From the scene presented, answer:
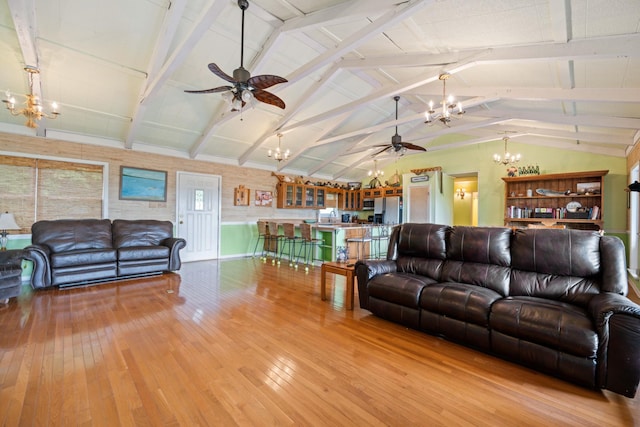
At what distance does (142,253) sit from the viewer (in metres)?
5.07

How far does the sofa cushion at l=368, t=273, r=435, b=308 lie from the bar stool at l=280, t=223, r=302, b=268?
3348mm

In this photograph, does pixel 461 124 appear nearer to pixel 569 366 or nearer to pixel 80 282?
pixel 569 366

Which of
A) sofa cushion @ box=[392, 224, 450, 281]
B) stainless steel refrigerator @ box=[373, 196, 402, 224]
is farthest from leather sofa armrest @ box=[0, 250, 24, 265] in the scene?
stainless steel refrigerator @ box=[373, 196, 402, 224]

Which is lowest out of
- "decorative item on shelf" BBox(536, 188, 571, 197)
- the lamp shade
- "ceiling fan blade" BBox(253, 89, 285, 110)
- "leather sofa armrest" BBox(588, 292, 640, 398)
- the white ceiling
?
"leather sofa armrest" BBox(588, 292, 640, 398)

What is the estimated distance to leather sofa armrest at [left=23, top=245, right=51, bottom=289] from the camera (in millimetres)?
4047

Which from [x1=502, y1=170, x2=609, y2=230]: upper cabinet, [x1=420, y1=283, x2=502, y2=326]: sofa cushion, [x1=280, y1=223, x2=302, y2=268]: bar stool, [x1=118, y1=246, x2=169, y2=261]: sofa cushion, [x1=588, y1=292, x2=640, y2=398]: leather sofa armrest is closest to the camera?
[x1=588, y1=292, x2=640, y2=398]: leather sofa armrest

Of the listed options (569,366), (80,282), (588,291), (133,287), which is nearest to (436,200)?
(588,291)

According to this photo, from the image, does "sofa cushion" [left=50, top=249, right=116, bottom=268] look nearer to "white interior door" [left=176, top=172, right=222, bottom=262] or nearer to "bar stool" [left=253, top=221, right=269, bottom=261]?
"white interior door" [left=176, top=172, right=222, bottom=262]

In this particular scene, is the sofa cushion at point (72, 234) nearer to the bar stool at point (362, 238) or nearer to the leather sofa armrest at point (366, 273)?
the leather sofa armrest at point (366, 273)

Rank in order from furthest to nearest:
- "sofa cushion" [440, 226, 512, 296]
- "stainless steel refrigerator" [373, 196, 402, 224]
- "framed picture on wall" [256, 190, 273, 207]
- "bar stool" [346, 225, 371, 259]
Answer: "stainless steel refrigerator" [373, 196, 402, 224] → "framed picture on wall" [256, 190, 273, 207] → "bar stool" [346, 225, 371, 259] → "sofa cushion" [440, 226, 512, 296]

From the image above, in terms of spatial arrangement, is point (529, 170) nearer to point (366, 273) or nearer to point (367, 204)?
point (367, 204)

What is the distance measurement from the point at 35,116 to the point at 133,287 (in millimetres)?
2668

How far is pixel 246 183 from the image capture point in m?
7.89

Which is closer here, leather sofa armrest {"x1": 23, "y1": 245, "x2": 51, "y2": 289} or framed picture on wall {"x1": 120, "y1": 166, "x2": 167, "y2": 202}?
leather sofa armrest {"x1": 23, "y1": 245, "x2": 51, "y2": 289}
